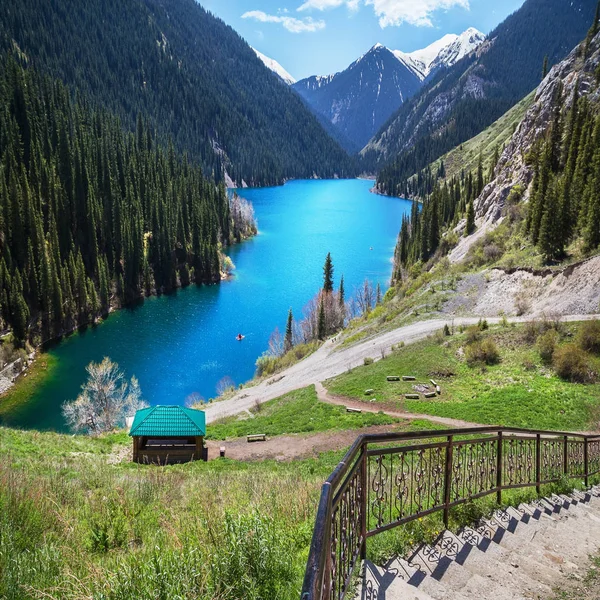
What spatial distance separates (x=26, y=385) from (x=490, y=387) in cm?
4608

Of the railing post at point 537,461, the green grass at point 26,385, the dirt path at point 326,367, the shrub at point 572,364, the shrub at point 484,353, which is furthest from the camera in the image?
the green grass at point 26,385

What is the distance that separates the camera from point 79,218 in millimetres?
81812

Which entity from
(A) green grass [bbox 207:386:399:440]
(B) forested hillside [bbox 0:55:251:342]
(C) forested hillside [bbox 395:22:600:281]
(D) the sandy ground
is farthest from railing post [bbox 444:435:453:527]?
(B) forested hillside [bbox 0:55:251:342]

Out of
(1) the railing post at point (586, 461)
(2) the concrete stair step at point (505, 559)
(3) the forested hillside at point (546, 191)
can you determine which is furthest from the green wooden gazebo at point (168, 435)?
(3) the forested hillside at point (546, 191)

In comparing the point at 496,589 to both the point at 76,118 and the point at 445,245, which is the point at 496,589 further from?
the point at 76,118

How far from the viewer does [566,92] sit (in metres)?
60.5

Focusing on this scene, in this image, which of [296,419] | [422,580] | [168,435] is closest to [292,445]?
[296,419]

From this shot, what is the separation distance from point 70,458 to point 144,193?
8872cm

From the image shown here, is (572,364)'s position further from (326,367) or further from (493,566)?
(493,566)

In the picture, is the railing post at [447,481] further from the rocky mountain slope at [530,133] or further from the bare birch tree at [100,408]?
the rocky mountain slope at [530,133]

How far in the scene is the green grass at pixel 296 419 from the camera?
22.5 metres

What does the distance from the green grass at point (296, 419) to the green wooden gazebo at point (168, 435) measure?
268cm

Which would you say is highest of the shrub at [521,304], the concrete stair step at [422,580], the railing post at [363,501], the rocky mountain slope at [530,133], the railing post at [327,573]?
the rocky mountain slope at [530,133]

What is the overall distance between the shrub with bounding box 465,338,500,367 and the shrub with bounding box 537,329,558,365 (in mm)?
→ 2364
